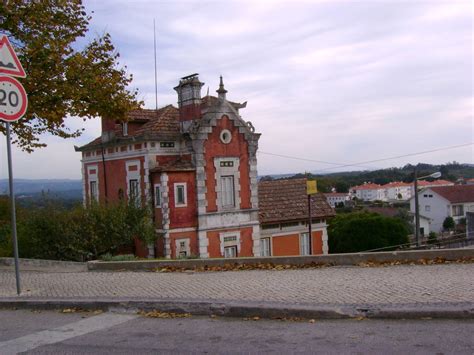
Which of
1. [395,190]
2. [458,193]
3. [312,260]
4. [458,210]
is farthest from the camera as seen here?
[395,190]

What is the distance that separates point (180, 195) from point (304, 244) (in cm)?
906

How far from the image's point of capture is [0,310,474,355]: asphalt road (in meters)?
5.40

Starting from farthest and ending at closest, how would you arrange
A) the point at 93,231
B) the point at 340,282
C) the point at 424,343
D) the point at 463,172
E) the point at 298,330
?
the point at 463,172 → the point at 93,231 → the point at 340,282 → the point at 298,330 → the point at 424,343

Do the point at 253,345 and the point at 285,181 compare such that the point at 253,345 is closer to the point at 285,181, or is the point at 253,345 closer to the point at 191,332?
the point at 191,332

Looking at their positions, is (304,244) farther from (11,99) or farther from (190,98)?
(11,99)

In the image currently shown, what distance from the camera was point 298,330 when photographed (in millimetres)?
6070

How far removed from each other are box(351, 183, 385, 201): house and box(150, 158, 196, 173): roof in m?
147

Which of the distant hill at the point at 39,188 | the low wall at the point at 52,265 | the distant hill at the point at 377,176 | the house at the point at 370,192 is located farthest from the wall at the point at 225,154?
the house at the point at 370,192

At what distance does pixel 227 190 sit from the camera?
2569cm

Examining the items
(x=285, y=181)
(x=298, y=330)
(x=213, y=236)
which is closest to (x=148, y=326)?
(x=298, y=330)

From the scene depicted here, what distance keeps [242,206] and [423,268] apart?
16737 mm

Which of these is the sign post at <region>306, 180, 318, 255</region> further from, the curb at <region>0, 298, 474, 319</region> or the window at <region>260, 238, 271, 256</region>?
the curb at <region>0, 298, 474, 319</region>

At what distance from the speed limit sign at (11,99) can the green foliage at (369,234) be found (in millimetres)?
43024

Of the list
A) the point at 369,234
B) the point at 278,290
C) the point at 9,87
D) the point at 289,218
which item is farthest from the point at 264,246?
the point at 369,234
